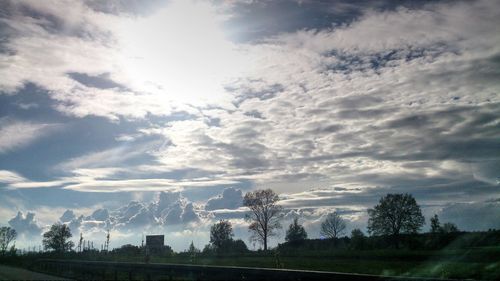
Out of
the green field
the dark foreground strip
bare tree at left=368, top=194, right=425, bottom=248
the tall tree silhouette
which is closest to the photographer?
the dark foreground strip

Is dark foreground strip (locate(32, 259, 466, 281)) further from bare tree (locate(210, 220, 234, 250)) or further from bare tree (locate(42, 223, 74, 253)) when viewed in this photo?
bare tree (locate(42, 223, 74, 253))

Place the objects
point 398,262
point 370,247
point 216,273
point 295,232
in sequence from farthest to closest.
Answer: point 295,232, point 370,247, point 398,262, point 216,273

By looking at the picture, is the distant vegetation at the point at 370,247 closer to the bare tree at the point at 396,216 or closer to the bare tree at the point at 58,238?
the bare tree at the point at 396,216

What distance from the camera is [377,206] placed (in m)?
85.6

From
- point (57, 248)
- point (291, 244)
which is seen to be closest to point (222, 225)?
point (291, 244)

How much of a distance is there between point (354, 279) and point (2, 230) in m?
198

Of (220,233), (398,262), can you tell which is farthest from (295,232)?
(398,262)

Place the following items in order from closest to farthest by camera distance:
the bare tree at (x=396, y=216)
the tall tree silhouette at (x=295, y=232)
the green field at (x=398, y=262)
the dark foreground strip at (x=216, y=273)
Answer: the dark foreground strip at (x=216, y=273), the green field at (x=398, y=262), the bare tree at (x=396, y=216), the tall tree silhouette at (x=295, y=232)

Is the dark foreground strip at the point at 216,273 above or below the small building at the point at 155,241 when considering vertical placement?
below

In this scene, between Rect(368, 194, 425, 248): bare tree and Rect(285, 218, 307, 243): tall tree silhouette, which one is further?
Rect(285, 218, 307, 243): tall tree silhouette

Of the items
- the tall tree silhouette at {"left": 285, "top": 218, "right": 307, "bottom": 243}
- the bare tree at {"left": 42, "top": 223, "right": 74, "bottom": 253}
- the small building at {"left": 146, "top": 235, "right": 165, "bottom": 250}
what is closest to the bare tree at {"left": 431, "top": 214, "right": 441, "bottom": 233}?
the tall tree silhouette at {"left": 285, "top": 218, "right": 307, "bottom": 243}

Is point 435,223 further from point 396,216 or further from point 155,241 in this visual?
point 155,241

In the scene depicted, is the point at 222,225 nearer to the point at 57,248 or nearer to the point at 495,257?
the point at 57,248

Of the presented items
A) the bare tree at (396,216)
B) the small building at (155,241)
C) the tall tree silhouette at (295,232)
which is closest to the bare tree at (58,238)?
the small building at (155,241)
